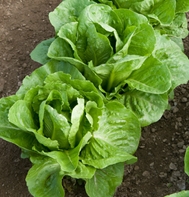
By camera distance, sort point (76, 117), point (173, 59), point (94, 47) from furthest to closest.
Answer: point (173, 59)
point (94, 47)
point (76, 117)

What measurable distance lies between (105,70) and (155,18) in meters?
0.66

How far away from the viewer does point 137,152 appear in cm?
298

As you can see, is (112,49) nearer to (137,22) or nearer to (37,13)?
(137,22)

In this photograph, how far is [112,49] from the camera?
247 cm

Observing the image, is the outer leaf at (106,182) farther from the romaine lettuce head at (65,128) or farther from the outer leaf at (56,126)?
the outer leaf at (56,126)

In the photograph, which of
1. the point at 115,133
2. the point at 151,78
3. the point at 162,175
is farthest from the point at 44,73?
the point at 162,175

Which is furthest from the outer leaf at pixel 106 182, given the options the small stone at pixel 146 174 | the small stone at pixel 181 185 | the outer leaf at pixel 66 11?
the outer leaf at pixel 66 11

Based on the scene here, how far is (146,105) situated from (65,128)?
68 centimetres

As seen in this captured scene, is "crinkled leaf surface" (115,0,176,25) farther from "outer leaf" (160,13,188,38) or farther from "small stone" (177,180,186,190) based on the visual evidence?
"small stone" (177,180,186,190)

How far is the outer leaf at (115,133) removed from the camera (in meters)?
2.38

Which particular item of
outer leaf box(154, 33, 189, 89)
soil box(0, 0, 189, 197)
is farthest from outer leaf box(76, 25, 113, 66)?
soil box(0, 0, 189, 197)

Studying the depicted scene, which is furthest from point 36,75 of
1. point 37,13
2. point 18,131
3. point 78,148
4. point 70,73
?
point 37,13

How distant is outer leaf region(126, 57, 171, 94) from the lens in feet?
8.12

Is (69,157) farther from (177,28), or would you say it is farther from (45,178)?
(177,28)
